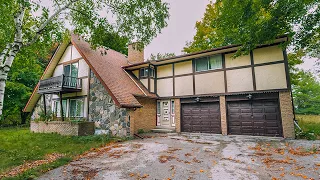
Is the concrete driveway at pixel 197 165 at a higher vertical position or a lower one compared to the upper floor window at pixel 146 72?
lower

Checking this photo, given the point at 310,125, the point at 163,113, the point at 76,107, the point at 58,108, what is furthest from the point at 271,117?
the point at 58,108

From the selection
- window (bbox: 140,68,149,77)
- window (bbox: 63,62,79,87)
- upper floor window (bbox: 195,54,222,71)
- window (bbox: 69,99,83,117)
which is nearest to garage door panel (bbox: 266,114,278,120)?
upper floor window (bbox: 195,54,222,71)

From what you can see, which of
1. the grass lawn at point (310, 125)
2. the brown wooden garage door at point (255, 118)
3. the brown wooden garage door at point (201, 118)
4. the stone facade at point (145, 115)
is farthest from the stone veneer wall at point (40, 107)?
the grass lawn at point (310, 125)

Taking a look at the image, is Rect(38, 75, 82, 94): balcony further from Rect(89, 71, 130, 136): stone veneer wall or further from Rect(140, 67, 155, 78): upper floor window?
Rect(140, 67, 155, 78): upper floor window

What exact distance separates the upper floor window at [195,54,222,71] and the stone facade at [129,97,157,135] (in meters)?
4.52

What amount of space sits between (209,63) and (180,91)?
2910 mm

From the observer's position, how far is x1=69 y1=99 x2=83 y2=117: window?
489 inches

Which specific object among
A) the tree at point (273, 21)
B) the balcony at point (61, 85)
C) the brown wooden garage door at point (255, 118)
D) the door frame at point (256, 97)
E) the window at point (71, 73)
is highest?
the tree at point (273, 21)

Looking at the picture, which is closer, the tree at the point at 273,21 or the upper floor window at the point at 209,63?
the tree at the point at 273,21

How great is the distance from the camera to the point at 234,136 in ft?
34.6

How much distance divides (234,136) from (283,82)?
4.18 m

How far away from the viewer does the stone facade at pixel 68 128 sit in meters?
10.7

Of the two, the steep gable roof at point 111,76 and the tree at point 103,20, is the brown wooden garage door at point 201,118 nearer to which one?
the steep gable roof at point 111,76

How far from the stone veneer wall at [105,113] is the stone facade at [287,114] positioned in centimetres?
894
